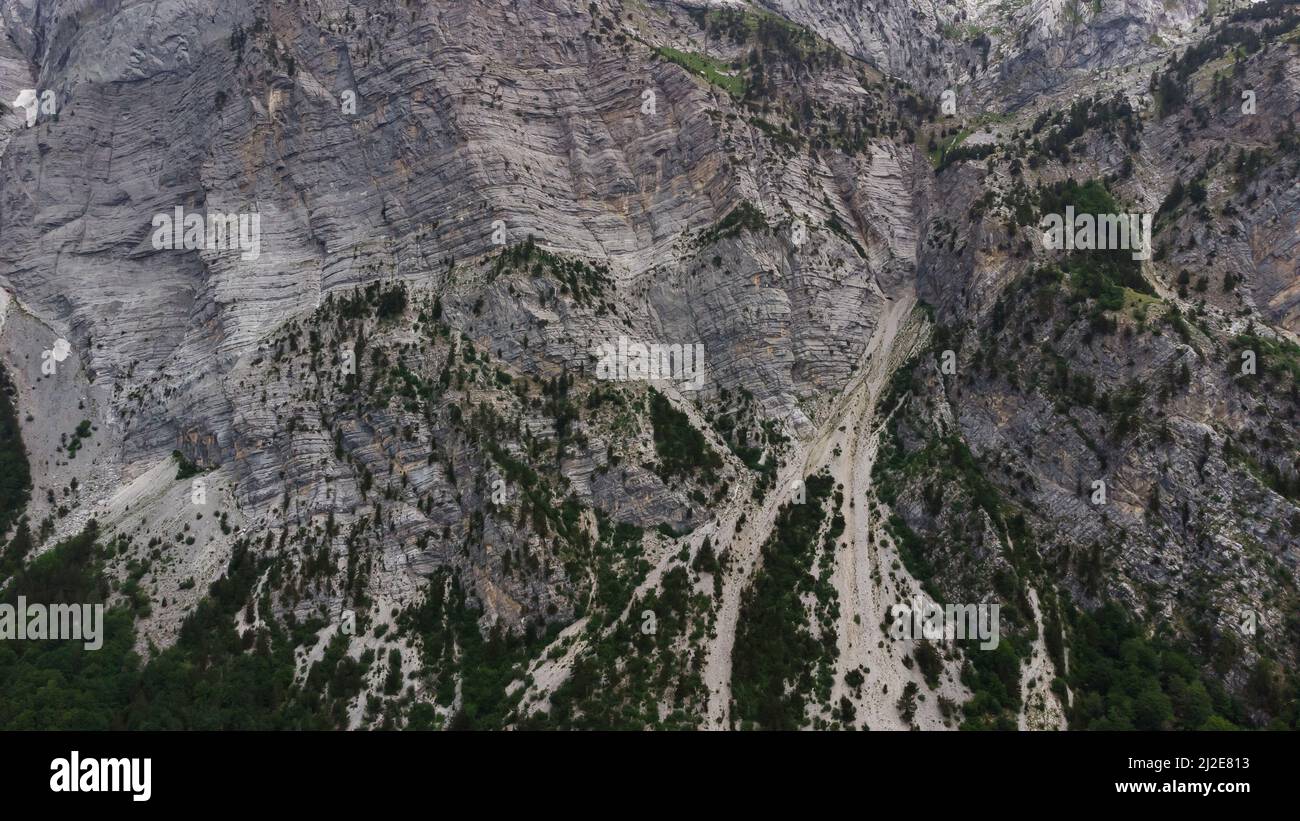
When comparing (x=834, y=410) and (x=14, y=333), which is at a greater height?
→ (x=14, y=333)

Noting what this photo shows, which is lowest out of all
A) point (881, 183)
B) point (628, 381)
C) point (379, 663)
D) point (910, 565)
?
point (379, 663)

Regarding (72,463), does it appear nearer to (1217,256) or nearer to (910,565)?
(910,565)

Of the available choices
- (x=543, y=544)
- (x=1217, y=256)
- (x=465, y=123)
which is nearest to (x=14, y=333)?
(x=465, y=123)

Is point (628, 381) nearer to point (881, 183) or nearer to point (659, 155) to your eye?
point (659, 155)

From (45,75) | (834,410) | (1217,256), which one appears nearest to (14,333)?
(45,75)

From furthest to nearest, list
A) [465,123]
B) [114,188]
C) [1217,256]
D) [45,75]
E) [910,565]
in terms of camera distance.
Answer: [45,75]
[114,188]
[465,123]
[1217,256]
[910,565]

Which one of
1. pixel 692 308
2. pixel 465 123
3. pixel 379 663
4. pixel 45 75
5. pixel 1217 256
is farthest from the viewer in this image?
pixel 45 75

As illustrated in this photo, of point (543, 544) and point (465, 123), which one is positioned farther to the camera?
point (465, 123)
